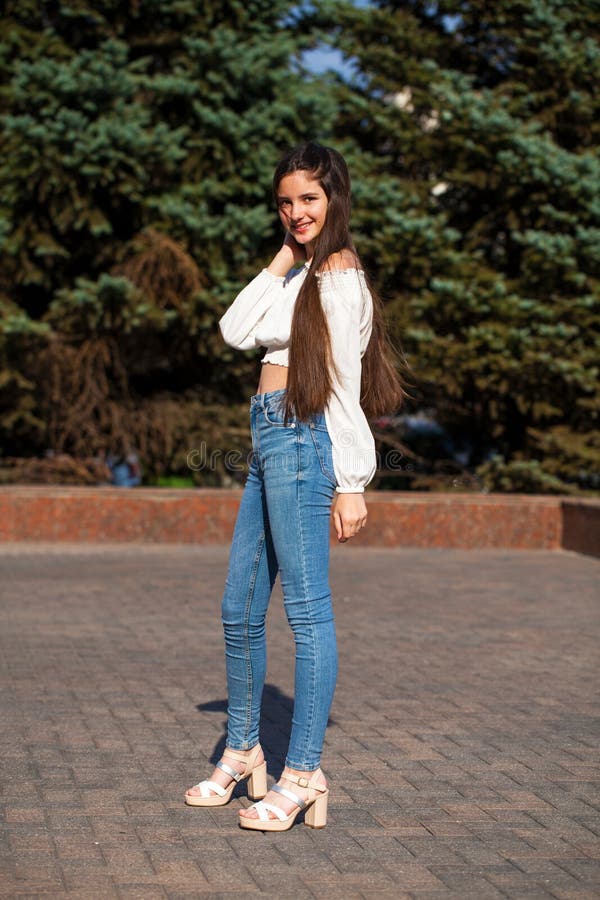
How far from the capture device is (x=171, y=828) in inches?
150

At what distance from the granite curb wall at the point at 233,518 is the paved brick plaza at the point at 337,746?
2.63 meters

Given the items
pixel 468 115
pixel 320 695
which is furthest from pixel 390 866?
pixel 468 115

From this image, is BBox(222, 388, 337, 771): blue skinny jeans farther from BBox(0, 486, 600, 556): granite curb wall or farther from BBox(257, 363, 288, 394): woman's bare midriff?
BBox(0, 486, 600, 556): granite curb wall

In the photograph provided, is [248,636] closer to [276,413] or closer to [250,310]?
[276,413]

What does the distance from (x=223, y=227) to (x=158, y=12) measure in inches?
108

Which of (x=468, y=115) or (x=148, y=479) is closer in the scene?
(x=468, y=115)

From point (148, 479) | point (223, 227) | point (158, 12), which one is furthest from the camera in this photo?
point (148, 479)

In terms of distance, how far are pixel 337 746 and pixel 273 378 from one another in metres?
1.67

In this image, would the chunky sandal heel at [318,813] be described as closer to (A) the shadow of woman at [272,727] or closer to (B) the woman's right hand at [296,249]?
(A) the shadow of woman at [272,727]

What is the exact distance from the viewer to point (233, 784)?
4.10 m

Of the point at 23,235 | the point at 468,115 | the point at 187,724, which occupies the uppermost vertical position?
the point at 468,115

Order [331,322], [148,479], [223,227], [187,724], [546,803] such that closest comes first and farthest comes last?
[331,322], [546,803], [187,724], [223,227], [148,479]

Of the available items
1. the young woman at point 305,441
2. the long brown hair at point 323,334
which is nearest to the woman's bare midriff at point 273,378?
the young woman at point 305,441

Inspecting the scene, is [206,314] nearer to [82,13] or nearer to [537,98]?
[82,13]
